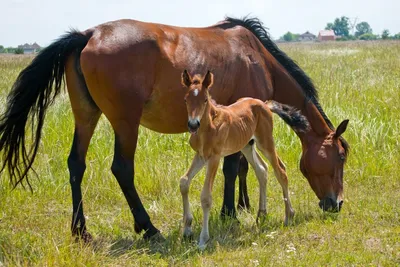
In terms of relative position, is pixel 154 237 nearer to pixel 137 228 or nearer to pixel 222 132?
pixel 137 228

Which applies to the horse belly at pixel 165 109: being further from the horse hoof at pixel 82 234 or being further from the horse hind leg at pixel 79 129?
the horse hoof at pixel 82 234

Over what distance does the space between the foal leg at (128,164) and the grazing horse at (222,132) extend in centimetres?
42

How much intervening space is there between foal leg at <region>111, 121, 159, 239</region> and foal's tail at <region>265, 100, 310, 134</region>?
1598 mm

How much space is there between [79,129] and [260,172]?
1972 mm

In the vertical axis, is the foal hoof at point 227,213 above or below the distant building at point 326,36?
below

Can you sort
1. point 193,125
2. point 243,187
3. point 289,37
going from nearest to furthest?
point 193,125 → point 243,187 → point 289,37

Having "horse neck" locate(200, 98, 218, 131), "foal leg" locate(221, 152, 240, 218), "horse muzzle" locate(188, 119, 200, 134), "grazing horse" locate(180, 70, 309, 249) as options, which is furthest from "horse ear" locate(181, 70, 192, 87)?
"foal leg" locate(221, 152, 240, 218)

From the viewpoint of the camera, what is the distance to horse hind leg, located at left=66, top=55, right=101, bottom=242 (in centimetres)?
532

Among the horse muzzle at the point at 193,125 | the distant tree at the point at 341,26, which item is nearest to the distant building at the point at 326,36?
the distant tree at the point at 341,26

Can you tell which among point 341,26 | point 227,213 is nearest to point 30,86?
point 227,213

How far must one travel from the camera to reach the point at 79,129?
548 cm

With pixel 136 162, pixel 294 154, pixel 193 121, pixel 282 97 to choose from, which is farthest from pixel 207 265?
pixel 294 154

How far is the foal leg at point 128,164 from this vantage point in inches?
205

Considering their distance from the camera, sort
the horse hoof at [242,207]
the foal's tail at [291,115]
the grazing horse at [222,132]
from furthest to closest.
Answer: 1. the horse hoof at [242,207]
2. the foal's tail at [291,115]
3. the grazing horse at [222,132]
